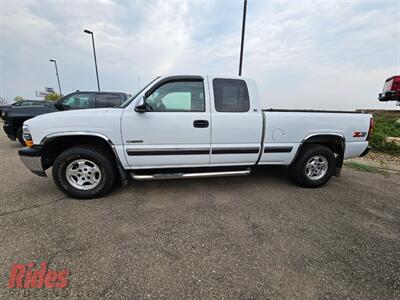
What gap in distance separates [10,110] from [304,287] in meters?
8.03

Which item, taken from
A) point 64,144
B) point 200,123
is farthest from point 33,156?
point 200,123

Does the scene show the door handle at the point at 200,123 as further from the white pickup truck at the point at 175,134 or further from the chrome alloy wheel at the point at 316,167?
the chrome alloy wheel at the point at 316,167

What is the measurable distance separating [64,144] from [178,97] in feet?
6.29

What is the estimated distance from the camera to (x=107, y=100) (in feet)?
21.6

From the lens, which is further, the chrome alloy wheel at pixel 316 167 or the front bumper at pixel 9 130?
the front bumper at pixel 9 130

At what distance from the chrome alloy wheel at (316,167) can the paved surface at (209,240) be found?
0.92 ft

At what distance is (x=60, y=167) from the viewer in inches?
110

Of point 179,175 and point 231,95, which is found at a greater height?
point 231,95

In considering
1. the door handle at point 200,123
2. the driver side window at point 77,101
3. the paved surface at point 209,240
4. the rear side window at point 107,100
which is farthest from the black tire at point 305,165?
the driver side window at point 77,101

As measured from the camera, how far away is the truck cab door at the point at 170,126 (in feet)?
9.02

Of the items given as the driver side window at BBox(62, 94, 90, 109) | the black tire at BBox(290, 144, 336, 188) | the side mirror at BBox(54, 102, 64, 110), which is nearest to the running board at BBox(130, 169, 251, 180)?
the black tire at BBox(290, 144, 336, 188)

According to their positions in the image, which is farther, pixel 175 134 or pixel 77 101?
pixel 77 101

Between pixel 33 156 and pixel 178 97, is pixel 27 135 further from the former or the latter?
pixel 178 97

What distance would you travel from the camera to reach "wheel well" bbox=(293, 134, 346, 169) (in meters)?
3.29
